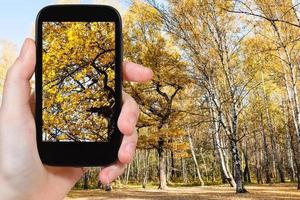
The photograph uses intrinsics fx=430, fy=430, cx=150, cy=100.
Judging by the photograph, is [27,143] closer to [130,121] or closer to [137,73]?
[130,121]

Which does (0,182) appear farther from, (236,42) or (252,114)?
(252,114)

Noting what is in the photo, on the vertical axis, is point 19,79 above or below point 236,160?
below

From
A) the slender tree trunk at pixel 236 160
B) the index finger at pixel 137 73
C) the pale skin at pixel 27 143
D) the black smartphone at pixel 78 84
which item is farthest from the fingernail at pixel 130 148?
the slender tree trunk at pixel 236 160

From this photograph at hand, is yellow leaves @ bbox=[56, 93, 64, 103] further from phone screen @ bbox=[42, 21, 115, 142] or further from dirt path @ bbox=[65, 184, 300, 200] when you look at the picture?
dirt path @ bbox=[65, 184, 300, 200]

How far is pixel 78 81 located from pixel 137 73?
18.3 inches

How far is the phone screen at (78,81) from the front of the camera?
7.66ft

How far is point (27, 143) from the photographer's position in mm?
2189

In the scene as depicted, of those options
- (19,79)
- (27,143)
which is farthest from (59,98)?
(19,79)

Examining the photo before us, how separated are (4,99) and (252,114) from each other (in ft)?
137

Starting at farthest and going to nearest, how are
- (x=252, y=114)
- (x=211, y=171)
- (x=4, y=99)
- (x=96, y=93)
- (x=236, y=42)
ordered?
1. (x=211, y=171)
2. (x=252, y=114)
3. (x=236, y=42)
4. (x=96, y=93)
5. (x=4, y=99)

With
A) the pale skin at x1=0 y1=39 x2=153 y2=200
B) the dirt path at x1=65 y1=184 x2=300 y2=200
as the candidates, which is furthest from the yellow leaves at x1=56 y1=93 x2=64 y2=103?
the dirt path at x1=65 y1=184 x2=300 y2=200

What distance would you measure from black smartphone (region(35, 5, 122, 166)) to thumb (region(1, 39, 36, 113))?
0.69 ft

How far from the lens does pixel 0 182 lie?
82.9 inches

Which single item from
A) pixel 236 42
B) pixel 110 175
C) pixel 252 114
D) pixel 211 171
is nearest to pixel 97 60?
pixel 110 175
